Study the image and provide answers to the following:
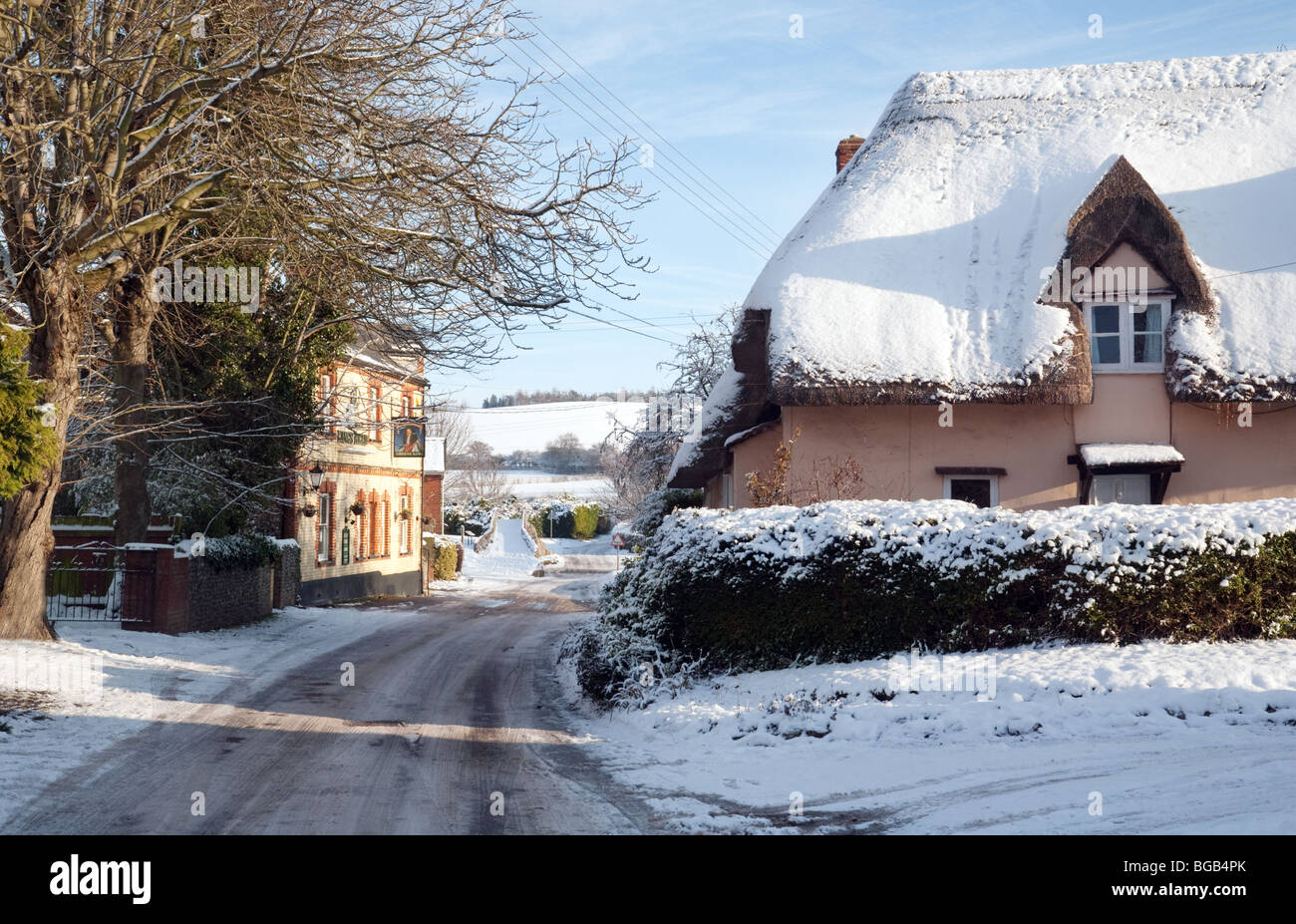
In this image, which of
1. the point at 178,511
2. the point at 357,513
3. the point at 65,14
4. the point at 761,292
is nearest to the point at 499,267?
the point at 761,292

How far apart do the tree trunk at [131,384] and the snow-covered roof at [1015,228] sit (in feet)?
31.5

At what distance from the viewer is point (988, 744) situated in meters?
8.95

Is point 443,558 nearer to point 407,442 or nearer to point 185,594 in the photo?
point 407,442

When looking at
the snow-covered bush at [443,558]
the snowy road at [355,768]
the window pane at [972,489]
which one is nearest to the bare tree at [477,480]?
the snow-covered bush at [443,558]

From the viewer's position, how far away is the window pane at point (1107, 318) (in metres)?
16.3

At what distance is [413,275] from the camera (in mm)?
14586

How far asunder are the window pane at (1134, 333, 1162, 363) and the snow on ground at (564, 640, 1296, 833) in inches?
273

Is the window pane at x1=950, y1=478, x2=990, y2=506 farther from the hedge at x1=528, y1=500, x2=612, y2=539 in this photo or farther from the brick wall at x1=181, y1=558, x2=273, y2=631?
the hedge at x1=528, y1=500, x2=612, y2=539

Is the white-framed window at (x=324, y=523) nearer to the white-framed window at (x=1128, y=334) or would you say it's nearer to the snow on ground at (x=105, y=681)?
the snow on ground at (x=105, y=681)

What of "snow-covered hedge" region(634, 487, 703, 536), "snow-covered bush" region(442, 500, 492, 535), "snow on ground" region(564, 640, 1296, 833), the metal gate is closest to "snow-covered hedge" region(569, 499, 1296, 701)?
"snow on ground" region(564, 640, 1296, 833)

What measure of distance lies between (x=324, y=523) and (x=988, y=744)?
2516cm

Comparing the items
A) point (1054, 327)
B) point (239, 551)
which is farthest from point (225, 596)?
point (1054, 327)

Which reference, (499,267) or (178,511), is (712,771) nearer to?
(499,267)
